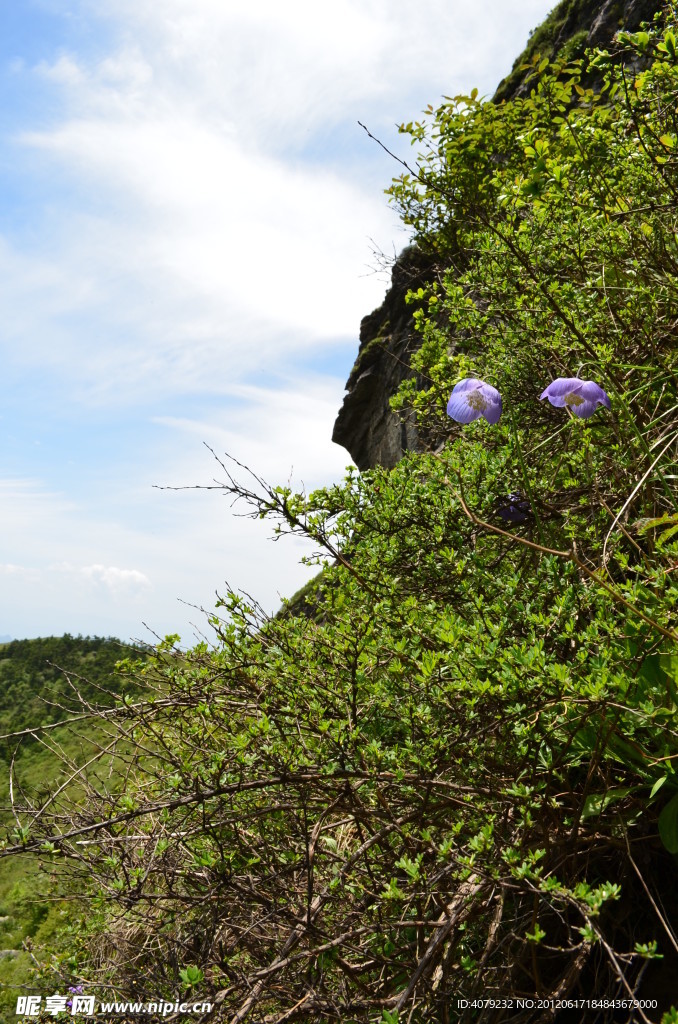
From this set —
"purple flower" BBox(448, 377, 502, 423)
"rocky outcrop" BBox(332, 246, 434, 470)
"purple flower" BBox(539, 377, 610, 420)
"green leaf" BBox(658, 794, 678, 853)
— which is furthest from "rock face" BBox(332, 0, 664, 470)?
"green leaf" BBox(658, 794, 678, 853)

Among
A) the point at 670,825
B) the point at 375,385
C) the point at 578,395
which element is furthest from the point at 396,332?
the point at 670,825

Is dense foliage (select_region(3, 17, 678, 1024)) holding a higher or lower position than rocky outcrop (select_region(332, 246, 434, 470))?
lower

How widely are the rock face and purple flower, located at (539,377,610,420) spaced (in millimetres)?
5678

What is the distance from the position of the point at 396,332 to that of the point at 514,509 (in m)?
9.20

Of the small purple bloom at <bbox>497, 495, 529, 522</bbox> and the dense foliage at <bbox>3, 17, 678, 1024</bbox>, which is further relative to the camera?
the small purple bloom at <bbox>497, 495, 529, 522</bbox>

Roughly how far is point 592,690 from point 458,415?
1.18 metres

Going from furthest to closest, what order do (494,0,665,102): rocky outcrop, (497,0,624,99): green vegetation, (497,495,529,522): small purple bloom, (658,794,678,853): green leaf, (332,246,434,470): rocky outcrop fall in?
(332,246,434,470): rocky outcrop, (497,0,624,99): green vegetation, (494,0,665,102): rocky outcrop, (497,495,529,522): small purple bloom, (658,794,678,853): green leaf

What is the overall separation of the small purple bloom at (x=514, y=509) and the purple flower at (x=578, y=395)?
0.48 metres

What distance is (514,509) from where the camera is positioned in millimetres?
2670

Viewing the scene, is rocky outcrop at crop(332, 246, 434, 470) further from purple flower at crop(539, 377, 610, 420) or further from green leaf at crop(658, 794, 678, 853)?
green leaf at crop(658, 794, 678, 853)

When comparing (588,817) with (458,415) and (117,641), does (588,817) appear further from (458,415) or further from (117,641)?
(117,641)

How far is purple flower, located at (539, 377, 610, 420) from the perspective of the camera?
2234 mm

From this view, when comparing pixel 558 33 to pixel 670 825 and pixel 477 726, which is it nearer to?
pixel 477 726

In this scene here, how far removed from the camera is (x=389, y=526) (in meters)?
2.86
